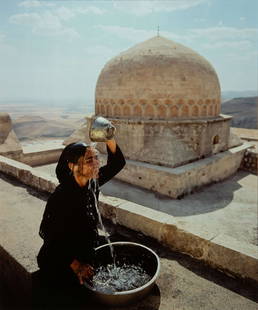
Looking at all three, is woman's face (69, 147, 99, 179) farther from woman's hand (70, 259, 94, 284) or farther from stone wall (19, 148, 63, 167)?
stone wall (19, 148, 63, 167)

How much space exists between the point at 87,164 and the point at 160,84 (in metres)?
8.12

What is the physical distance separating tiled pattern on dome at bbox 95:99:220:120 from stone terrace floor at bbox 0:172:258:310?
22.7 feet

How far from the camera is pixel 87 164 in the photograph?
2113 mm

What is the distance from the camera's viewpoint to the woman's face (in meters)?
2.09

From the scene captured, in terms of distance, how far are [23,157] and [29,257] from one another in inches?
352

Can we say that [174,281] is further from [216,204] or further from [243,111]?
[243,111]

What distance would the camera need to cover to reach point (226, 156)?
1078 cm

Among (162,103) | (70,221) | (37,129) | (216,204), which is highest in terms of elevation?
(162,103)

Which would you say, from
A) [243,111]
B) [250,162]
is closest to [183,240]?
[250,162]

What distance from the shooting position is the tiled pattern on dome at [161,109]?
9773 millimetres

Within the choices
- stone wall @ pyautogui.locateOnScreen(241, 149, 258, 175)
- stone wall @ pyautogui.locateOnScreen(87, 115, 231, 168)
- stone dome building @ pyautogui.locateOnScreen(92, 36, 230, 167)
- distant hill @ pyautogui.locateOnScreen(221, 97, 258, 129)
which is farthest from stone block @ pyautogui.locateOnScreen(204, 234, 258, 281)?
distant hill @ pyautogui.locateOnScreen(221, 97, 258, 129)

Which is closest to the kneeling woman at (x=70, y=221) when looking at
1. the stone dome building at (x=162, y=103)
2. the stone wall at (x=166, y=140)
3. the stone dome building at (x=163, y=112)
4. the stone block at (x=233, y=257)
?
the stone block at (x=233, y=257)

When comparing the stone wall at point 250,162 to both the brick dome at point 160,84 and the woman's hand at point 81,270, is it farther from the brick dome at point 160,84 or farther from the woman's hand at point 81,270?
the woman's hand at point 81,270

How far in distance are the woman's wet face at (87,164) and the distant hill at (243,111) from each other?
34178mm
